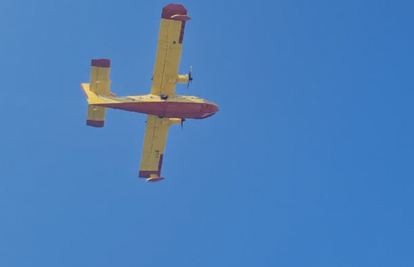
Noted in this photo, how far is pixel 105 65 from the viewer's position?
160 feet

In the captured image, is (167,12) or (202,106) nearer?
(167,12)

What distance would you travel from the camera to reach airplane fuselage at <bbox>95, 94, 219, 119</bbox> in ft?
→ 159

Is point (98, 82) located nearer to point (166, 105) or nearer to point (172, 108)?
point (166, 105)

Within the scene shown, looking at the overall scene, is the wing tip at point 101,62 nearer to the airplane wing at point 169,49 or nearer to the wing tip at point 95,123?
the airplane wing at point 169,49

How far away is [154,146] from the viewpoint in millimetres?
55531

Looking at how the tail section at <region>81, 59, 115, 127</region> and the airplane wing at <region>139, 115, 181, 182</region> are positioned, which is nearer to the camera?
the tail section at <region>81, 59, 115, 127</region>

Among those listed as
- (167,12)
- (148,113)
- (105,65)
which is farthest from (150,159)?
(167,12)

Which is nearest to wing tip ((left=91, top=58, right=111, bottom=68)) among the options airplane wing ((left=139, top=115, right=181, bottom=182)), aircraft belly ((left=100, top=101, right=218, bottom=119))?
aircraft belly ((left=100, top=101, right=218, bottom=119))

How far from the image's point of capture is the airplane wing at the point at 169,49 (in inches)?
1860

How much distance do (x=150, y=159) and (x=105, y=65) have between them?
11.7 meters

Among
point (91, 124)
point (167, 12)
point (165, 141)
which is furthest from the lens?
point (165, 141)

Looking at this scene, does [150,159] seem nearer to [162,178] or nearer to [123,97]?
[162,178]

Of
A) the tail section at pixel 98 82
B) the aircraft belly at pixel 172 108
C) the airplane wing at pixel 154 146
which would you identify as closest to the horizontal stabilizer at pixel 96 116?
the tail section at pixel 98 82

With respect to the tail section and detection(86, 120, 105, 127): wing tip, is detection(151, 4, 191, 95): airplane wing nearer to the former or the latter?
the tail section
